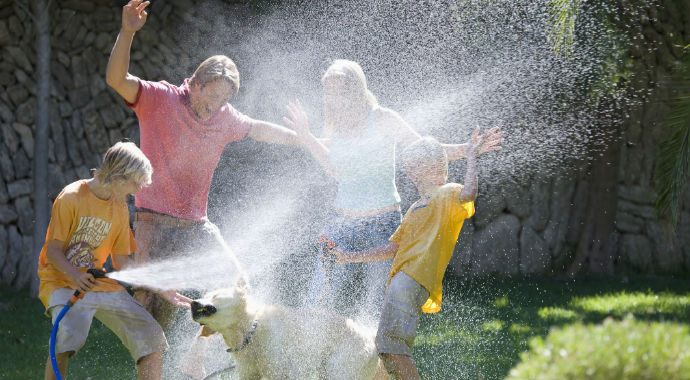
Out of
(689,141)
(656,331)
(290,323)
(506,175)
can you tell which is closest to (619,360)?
(656,331)

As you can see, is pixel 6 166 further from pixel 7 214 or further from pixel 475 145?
pixel 475 145

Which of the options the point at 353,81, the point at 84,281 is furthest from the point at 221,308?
the point at 353,81

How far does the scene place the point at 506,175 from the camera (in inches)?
448

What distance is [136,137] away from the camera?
10391 mm

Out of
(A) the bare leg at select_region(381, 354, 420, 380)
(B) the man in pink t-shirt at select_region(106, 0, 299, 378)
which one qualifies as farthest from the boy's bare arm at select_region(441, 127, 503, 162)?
(B) the man in pink t-shirt at select_region(106, 0, 299, 378)

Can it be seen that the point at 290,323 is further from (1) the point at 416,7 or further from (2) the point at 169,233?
(1) the point at 416,7

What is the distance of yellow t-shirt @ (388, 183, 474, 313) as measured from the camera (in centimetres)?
421

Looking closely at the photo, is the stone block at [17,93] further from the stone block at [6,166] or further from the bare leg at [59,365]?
the bare leg at [59,365]

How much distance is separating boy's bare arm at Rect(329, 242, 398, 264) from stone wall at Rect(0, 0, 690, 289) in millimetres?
5633

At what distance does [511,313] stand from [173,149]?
4625mm

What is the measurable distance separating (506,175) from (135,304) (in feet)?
25.6

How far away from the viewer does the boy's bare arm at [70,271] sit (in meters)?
4.14

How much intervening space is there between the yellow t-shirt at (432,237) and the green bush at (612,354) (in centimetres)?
157

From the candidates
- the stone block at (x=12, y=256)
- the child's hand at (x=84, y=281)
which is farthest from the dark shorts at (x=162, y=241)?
the stone block at (x=12, y=256)
